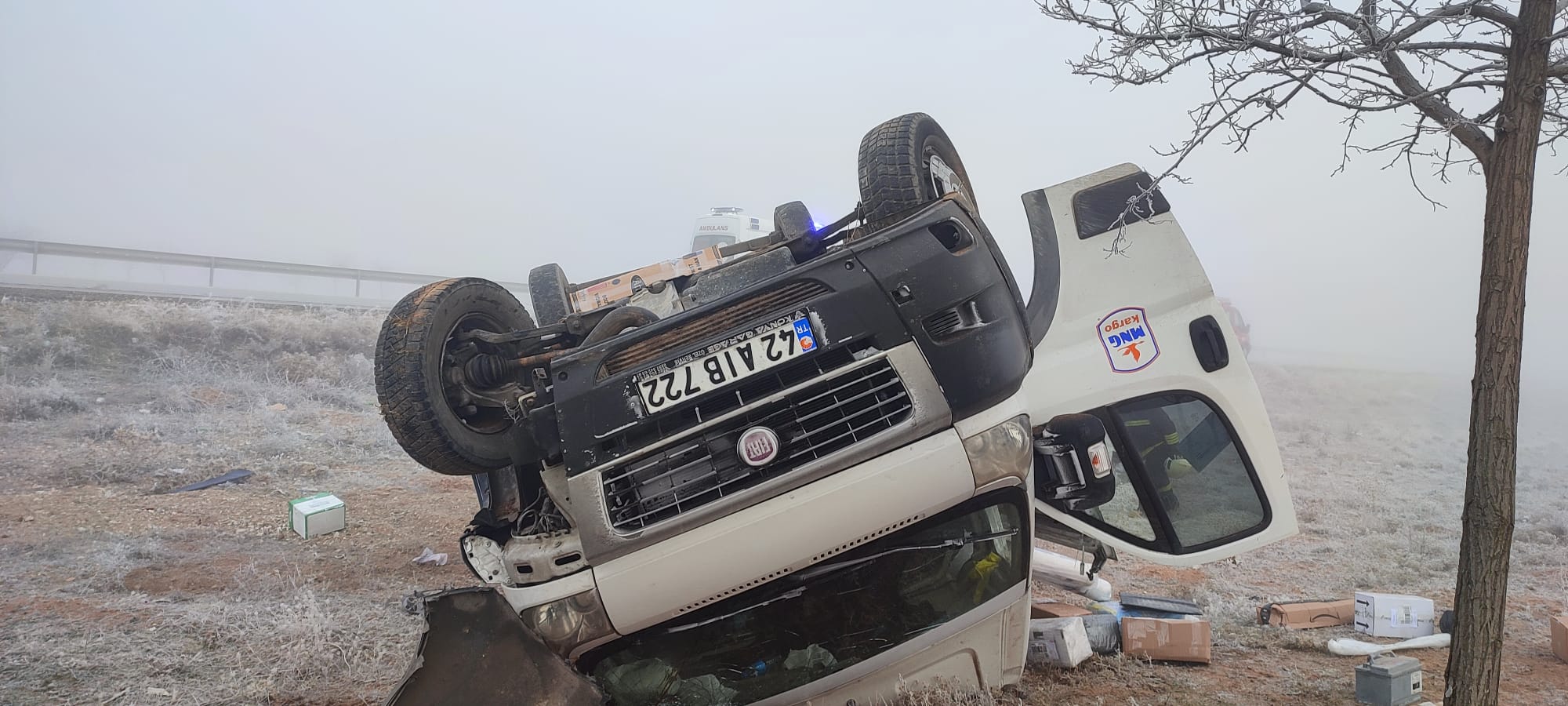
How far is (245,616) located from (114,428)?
577 cm

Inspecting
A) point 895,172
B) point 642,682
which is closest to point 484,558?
point 642,682

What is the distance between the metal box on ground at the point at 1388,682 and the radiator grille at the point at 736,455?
8.21 ft

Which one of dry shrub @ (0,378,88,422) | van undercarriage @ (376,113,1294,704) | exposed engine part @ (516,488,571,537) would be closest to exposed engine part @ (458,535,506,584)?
van undercarriage @ (376,113,1294,704)

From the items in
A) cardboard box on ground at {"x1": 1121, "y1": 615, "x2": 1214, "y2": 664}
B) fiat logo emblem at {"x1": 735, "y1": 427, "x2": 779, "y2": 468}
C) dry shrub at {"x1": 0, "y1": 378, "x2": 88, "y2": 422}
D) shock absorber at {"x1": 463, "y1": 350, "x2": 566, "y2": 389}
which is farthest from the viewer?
dry shrub at {"x1": 0, "y1": 378, "x2": 88, "y2": 422}

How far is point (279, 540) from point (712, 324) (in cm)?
493

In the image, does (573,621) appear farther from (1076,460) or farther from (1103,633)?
(1103,633)

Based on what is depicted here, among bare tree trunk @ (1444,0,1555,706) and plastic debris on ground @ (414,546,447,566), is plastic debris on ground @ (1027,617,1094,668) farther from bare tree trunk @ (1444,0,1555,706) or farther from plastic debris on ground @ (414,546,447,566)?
plastic debris on ground @ (414,546,447,566)

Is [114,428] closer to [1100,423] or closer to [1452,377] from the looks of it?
[1100,423]

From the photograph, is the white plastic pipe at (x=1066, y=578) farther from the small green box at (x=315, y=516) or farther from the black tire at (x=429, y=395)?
Answer: the small green box at (x=315, y=516)

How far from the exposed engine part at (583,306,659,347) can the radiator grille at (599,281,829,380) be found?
287 mm

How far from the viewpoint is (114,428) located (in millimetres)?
8305

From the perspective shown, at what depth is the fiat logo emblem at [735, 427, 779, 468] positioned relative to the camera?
252 centimetres

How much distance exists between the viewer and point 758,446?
2521mm

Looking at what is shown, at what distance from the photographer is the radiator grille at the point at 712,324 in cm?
268
